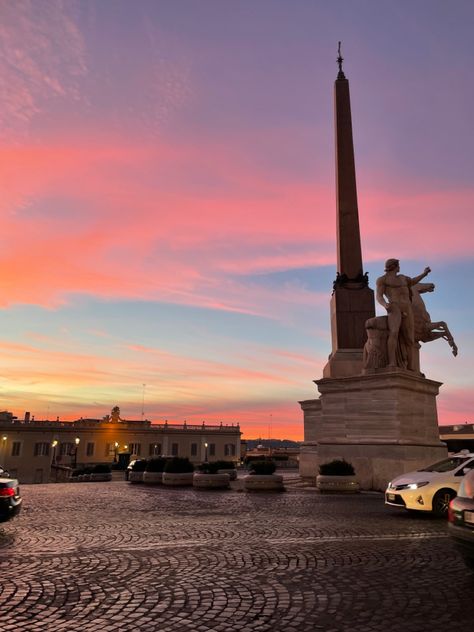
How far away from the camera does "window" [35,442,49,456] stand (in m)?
69.8

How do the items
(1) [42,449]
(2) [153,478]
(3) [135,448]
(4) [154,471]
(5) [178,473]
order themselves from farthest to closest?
1. (3) [135,448]
2. (1) [42,449]
3. (4) [154,471]
4. (2) [153,478]
5. (5) [178,473]

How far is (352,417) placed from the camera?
1891 centimetres

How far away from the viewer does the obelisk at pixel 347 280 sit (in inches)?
857

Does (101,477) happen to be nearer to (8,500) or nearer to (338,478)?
(338,478)

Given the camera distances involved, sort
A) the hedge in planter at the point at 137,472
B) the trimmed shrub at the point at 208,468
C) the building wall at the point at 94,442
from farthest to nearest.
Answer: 1. the building wall at the point at 94,442
2. the hedge in planter at the point at 137,472
3. the trimmed shrub at the point at 208,468

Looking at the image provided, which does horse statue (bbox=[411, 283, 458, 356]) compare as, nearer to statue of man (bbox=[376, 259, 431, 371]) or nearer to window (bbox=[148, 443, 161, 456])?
statue of man (bbox=[376, 259, 431, 371])

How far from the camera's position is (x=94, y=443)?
7538 cm

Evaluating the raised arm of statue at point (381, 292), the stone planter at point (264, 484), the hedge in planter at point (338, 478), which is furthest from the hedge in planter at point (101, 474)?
the raised arm of statue at point (381, 292)

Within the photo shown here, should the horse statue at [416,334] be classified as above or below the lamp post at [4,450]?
above

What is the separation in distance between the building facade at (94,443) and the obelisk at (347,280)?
43213mm

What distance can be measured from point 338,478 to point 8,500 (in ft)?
34.8

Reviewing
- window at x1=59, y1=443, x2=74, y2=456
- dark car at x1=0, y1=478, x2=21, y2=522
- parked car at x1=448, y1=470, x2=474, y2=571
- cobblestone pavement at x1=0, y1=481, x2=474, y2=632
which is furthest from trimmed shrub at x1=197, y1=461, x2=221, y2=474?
window at x1=59, y1=443, x2=74, y2=456

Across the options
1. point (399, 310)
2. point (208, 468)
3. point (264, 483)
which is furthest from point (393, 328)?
point (208, 468)

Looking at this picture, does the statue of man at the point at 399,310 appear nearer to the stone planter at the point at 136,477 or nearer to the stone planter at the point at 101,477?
the stone planter at the point at 136,477
